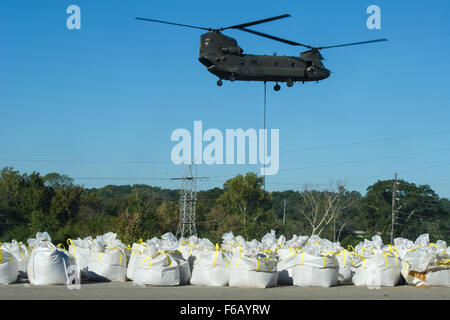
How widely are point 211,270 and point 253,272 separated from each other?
827 millimetres

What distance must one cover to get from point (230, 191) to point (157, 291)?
4258 centimetres

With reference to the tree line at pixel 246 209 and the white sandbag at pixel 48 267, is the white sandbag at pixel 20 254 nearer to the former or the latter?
the white sandbag at pixel 48 267

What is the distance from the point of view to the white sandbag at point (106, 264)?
35.4 feet

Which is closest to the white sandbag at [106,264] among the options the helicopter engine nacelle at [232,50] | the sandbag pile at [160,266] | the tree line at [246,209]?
the sandbag pile at [160,266]

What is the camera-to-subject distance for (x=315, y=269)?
1014 cm

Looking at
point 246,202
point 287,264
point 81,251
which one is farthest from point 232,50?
point 246,202

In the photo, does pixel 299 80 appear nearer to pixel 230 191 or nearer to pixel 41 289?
pixel 41 289

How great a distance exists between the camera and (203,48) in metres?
15.6

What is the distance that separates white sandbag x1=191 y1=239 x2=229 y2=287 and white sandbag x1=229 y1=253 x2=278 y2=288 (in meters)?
0.20

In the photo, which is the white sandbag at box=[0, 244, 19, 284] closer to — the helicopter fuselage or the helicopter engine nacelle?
the helicopter fuselage

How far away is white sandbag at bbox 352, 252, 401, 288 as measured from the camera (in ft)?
34.3

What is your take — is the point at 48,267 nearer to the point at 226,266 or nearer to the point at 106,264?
the point at 106,264

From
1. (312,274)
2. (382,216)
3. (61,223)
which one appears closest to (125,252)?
(312,274)

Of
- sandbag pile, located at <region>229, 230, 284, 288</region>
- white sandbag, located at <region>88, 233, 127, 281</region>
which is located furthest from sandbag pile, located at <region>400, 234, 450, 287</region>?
white sandbag, located at <region>88, 233, 127, 281</region>
